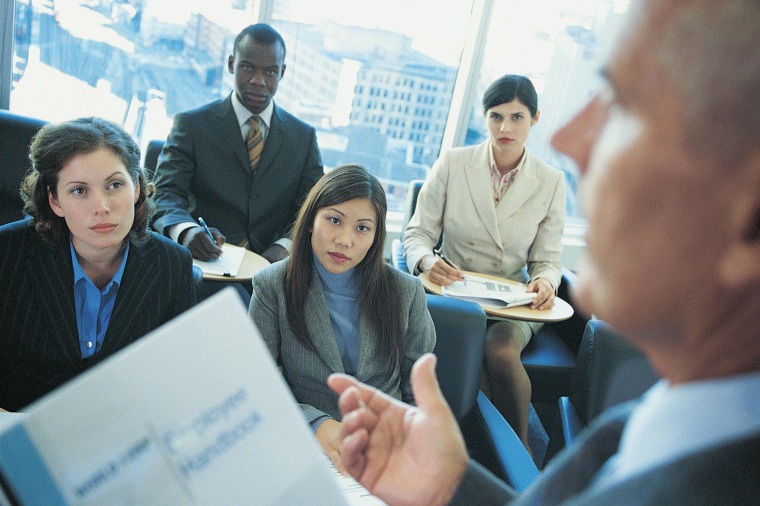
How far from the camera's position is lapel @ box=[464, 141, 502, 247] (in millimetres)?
3439

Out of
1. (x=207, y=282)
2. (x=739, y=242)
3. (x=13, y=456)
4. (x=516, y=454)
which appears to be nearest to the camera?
(x=739, y=242)

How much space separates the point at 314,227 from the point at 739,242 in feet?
6.22

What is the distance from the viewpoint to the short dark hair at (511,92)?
3332 mm

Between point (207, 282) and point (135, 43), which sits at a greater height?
point (135, 43)

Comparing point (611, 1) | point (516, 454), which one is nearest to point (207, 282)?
point (516, 454)

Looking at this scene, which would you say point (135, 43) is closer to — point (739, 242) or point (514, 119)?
point (514, 119)

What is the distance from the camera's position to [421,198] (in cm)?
355

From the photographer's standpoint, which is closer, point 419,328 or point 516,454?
point 516,454

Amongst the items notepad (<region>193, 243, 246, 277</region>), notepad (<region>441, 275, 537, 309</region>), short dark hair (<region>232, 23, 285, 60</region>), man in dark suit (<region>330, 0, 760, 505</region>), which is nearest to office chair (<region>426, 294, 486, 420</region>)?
notepad (<region>441, 275, 537, 309</region>)

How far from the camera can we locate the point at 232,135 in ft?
11.1

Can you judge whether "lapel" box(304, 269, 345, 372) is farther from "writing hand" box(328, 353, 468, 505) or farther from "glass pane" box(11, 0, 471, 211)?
"glass pane" box(11, 0, 471, 211)

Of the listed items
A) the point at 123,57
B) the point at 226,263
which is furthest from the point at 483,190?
the point at 123,57

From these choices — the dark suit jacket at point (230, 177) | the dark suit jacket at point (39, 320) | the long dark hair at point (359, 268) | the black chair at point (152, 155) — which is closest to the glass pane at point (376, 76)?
the dark suit jacket at point (230, 177)

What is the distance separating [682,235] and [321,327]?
1.72m
